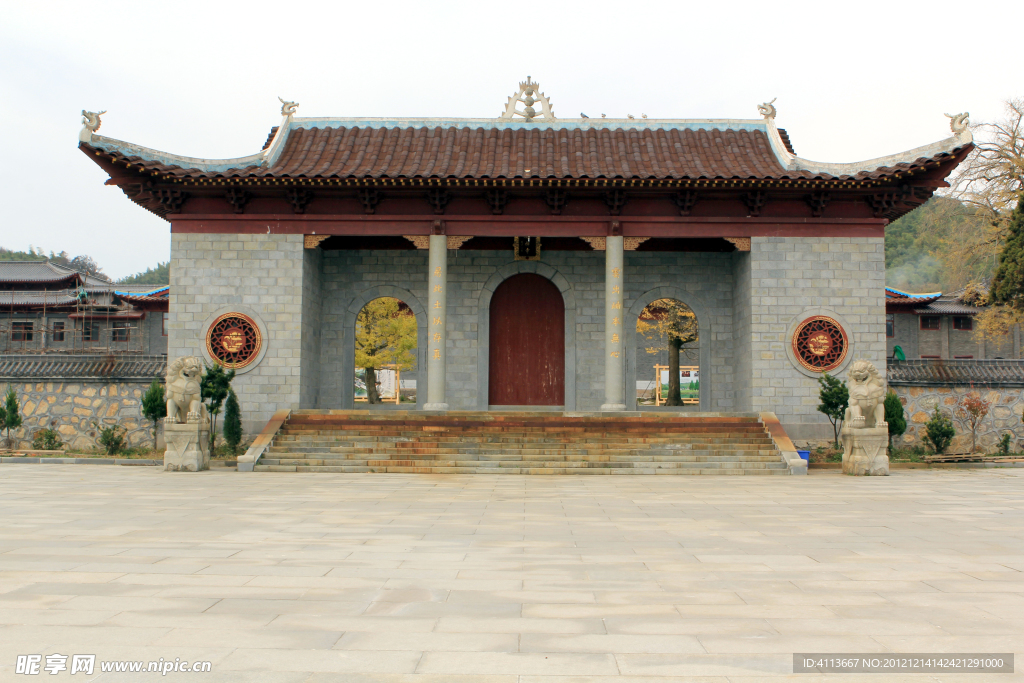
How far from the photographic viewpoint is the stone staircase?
11.5 metres

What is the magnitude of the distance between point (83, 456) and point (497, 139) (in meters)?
10.1

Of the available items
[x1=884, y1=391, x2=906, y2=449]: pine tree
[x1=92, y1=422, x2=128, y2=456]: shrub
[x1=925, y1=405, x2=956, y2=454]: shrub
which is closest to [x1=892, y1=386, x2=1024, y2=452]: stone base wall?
[x1=925, y1=405, x2=956, y2=454]: shrub

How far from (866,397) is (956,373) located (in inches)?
195

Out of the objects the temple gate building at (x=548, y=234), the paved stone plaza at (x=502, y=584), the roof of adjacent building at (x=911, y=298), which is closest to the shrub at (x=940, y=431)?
the temple gate building at (x=548, y=234)

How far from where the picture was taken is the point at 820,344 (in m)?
13.9

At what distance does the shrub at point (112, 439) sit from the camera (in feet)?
46.1

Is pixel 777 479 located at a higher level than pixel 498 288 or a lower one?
lower

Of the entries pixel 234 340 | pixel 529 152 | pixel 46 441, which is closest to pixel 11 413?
pixel 46 441

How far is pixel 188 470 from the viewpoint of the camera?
1145 cm

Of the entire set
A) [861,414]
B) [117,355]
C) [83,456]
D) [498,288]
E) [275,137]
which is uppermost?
[275,137]

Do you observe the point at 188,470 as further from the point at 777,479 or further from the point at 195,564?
the point at 777,479

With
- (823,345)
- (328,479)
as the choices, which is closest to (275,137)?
(328,479)

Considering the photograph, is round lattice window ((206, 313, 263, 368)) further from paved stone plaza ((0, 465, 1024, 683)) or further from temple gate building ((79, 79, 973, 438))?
paved stone plaza ((0, 465, 1024, 683))

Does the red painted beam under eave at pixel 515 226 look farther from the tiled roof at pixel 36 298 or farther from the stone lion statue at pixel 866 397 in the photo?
the tiled roof at pixel 36 298
